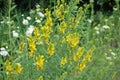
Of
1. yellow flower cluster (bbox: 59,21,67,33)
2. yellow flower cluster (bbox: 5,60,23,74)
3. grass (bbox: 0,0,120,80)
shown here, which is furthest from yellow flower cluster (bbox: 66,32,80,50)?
yellow flower cluster (bbox: 5,60,23,74)

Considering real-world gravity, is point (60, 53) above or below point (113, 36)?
above

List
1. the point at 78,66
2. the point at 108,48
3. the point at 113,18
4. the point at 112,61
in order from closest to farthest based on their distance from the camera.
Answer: the point at 78,66 → the point at 112,61 → the point at 108,48 → the point at 113,18

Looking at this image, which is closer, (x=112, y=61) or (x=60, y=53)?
(x=60, y=53)

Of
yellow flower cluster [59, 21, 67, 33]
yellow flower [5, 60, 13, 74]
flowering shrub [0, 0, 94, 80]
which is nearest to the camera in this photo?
yellow flower [5, 60, 13, 74]

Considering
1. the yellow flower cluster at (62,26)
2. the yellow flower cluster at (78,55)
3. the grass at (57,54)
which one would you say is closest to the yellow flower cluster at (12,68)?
the grass at (57,54)

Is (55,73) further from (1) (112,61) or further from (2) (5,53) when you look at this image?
(1) (112,61)

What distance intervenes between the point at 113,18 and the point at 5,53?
271cm

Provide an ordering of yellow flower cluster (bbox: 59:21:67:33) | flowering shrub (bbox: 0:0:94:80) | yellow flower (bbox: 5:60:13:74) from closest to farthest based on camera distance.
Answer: yellow flower (bbox: 5:60:13:74) → flowering shrub (bbox: 0:0:94:80) → yellow flower cluster (bbox: 59:21:67:33)

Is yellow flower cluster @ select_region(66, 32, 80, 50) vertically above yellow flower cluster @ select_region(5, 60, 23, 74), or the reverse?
yellow flower cluster @ select_region(66, 32, 80, 50)

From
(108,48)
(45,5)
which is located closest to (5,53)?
(108,48)

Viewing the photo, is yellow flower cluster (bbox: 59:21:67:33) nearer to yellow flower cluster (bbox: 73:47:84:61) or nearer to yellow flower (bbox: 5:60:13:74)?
yellow flower cluster (bbox: 73:47:84:61)

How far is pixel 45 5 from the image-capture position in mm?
5379

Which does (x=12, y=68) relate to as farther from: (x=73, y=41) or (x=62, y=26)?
(x=62, y=26)

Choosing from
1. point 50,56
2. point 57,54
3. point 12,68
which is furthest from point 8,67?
point 57,54
